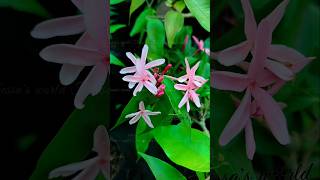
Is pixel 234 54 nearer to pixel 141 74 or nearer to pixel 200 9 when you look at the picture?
pixel 200 9

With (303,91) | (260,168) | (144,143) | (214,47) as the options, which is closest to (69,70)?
(144,143)

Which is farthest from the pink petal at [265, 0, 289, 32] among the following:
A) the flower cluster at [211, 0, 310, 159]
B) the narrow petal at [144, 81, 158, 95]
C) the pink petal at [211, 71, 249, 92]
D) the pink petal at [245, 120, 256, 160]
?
the narrow petal at [144, 81, 158, 95]

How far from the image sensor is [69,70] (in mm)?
854

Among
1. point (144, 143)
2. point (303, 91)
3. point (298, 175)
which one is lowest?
point (298, 175)

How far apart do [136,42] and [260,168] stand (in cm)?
48

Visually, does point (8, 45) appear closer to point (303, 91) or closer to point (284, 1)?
point (284, 1)

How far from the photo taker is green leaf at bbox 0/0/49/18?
2.71 feet

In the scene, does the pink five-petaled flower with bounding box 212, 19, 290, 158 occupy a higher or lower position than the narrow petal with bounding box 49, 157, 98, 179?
higher

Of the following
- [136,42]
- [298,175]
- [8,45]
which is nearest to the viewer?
[8,45]

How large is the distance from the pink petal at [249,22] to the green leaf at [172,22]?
18 centimetres

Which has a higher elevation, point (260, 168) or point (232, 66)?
point (232, 66)

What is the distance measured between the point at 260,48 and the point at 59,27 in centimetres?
49

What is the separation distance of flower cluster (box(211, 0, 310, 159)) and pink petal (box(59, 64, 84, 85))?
13.0 inches

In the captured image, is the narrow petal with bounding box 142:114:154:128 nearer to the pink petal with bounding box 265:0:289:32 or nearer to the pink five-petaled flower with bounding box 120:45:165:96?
the pink five-petaled flower with bounding box 120:45:165:96
